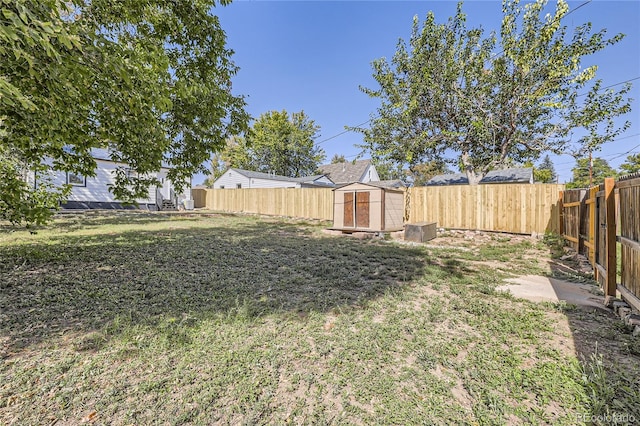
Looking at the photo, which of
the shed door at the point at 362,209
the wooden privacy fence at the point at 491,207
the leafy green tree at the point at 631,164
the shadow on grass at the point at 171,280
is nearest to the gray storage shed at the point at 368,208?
the shed door at the point at 362,209

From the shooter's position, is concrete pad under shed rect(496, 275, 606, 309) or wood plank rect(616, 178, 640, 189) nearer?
wood plank rect(616, 178, 640, 189)

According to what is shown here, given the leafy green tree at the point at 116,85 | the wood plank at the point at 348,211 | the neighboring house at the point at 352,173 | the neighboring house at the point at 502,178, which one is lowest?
the wood plank at the point at 348,211

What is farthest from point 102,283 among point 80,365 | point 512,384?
point 512,384

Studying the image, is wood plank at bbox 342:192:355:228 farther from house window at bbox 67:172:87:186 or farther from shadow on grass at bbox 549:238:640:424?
house window at bbox 67:172:87:186

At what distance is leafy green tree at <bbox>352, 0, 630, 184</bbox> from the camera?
33.5ft

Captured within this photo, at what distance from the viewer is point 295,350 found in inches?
90.4

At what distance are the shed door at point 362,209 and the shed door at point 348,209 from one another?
0.25 meters

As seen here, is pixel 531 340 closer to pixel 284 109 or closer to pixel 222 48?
pixel 222 48

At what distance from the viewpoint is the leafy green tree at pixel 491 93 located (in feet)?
33.5

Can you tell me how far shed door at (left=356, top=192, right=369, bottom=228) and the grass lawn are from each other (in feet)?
16.0

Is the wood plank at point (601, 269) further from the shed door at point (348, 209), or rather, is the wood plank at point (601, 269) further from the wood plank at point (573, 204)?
the shed door at point (348, 209)

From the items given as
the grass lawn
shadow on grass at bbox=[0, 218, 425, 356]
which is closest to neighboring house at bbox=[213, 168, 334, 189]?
shadow on grass at bbox=[0, 218, 425, 356]

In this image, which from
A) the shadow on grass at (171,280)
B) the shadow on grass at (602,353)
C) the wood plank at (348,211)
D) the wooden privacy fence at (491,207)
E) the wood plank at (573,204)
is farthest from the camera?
the wood plank at (348,211)

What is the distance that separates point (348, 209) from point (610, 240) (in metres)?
7.02
